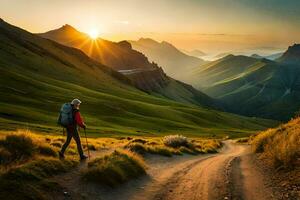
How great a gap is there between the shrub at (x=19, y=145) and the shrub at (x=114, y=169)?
2964 mm

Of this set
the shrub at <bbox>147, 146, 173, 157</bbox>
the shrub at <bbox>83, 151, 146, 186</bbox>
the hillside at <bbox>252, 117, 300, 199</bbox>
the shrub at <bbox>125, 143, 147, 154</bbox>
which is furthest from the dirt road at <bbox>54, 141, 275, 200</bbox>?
the shrub at <bbox>147, 146, 173, 157</bbox>

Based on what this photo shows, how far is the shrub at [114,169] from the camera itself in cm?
1683

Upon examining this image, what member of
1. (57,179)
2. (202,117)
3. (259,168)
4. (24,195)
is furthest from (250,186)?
(202,117)

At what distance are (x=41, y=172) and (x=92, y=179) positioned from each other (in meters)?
2.16

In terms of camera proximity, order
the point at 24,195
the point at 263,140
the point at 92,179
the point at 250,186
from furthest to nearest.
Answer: the point at 263,140, the point at 250,186, the point at 92,179, the point at 24,195

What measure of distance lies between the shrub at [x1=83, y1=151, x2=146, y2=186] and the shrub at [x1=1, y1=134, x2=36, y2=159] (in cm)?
296

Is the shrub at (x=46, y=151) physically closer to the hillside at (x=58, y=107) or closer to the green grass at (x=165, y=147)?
the green grass at (x=165, y=147)

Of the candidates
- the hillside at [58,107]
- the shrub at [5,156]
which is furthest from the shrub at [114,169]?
the hillside at [58,107]

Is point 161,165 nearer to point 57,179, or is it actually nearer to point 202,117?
point 57,179

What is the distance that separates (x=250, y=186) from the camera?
17.9m

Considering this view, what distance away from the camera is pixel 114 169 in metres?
17.6

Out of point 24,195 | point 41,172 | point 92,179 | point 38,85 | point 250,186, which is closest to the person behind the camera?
point 24,195

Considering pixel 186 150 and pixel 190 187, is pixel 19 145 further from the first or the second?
pixel 186 150

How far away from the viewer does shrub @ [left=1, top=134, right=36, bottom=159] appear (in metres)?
18.3
